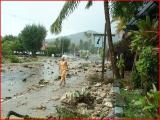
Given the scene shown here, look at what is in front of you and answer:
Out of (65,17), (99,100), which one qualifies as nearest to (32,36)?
(65,17)

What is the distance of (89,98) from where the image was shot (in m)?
13.0

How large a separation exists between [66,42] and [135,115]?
116595 mm

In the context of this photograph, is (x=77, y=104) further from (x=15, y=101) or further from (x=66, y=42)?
(x=66, y=42)

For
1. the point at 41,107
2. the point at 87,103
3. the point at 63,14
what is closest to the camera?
the point at 87,103

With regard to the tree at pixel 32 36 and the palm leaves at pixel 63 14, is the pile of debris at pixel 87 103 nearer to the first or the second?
the palm leaves at pixel 63 14

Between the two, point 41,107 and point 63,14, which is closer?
point 41,107

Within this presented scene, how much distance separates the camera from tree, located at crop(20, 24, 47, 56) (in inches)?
3063

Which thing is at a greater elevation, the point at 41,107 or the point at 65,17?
the point at 65,17

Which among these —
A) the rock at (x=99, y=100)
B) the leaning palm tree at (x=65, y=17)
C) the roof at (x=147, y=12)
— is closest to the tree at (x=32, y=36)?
the roof at (x=147, y=12)

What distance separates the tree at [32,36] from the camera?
255ft

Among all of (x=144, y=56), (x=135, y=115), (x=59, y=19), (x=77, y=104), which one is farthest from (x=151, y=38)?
(x=59, y=19)

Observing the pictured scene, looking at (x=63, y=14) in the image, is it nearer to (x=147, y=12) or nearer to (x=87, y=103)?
(x=147, y=12)

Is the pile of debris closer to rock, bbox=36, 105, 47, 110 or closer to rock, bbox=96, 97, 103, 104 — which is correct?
rock, bbox=96, 97, 103, 104

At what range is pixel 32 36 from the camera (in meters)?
77.8
